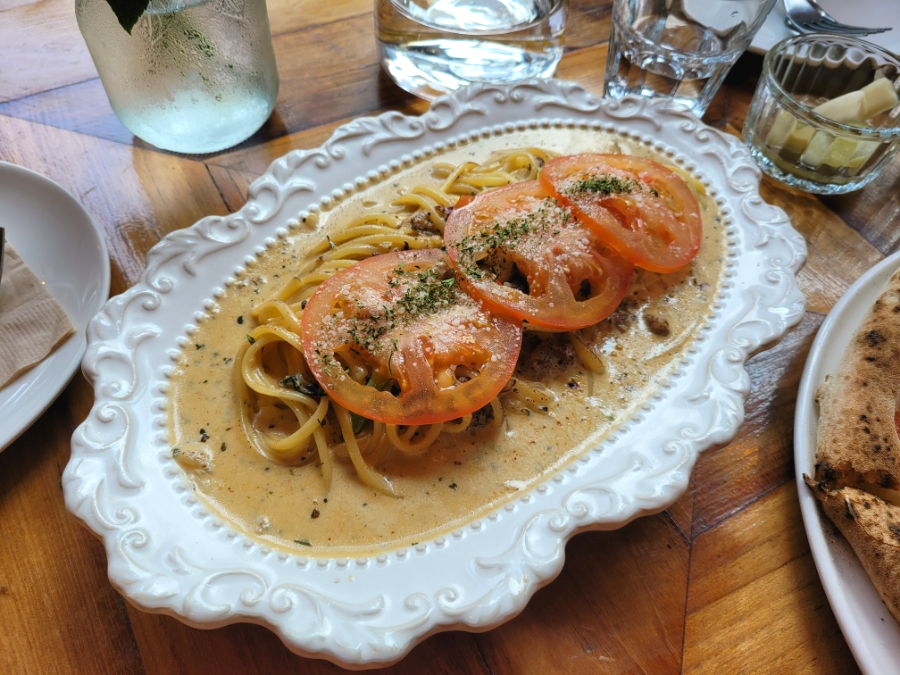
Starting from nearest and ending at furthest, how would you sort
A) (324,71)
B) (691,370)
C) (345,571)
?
(345,571) → (691,370) → (324,71)

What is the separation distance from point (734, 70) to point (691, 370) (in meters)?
2.25

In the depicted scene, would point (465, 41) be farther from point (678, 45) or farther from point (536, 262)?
point (536, 262)

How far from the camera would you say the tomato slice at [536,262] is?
2012mm

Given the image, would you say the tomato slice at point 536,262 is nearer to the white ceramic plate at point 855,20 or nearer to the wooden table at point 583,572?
the wooden table at point 583,572

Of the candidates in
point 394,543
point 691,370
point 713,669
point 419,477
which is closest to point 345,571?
point 394,543

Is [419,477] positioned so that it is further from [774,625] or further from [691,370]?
[774,625]

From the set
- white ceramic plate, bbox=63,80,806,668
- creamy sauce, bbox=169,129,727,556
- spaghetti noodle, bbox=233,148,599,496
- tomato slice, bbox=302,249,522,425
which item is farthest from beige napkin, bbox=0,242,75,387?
tomato slice, bbox=302,249,522,425

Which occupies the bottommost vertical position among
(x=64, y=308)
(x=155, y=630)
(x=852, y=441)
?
(x=155, y=630)

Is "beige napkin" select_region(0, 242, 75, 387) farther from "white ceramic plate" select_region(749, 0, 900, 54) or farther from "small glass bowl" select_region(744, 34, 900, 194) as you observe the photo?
"white ceramic plate" select_region(749, 0, 900, 54)

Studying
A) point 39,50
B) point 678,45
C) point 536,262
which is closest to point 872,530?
point 536,262

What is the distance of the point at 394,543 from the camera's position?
171 cm

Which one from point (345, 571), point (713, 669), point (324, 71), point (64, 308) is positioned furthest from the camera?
point (324, 71)

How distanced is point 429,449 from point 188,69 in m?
1.75

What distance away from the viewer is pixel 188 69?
2490 millimetres
